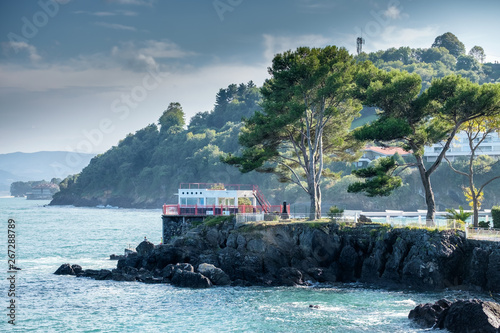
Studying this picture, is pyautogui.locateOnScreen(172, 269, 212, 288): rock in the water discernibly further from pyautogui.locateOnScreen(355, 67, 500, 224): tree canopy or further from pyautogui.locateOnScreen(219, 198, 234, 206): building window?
pyautogui.locateOnScreen(219, 198, 234, 206): building window

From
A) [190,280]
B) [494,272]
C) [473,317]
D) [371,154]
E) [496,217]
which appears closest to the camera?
[473,317]

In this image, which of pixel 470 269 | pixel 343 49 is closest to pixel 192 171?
pixel 343 49

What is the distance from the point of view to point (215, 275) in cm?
4259

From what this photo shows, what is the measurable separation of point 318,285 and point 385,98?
15.8m

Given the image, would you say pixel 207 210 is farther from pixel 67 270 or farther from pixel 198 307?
pixel 198 307

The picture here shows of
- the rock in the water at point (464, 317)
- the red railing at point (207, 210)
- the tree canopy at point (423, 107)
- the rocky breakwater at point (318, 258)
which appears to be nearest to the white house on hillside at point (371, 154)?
the red railing at point (207, 210)

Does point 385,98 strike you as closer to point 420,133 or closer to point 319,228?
point 420,133

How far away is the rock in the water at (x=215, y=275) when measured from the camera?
42.3 m

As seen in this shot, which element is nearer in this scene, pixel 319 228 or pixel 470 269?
pixel 470 269

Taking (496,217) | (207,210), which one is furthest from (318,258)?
(207,210)

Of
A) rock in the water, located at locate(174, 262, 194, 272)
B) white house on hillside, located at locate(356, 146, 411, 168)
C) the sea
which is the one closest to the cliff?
the sea

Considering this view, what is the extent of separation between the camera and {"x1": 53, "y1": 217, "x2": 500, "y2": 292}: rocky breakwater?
128 feet

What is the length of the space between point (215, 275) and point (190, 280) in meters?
1.83

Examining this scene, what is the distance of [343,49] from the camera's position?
52875 mm
